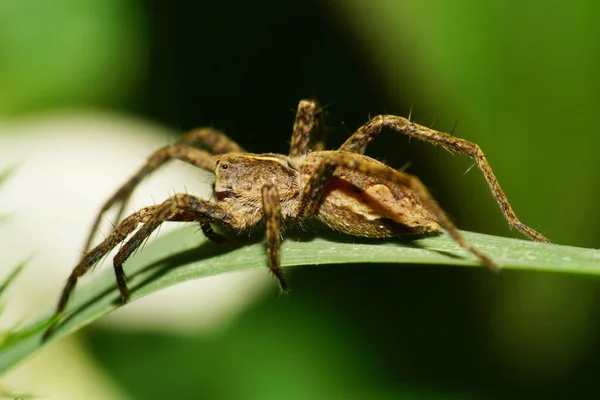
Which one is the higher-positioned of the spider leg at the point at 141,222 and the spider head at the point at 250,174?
the spider head at the point at 250,174

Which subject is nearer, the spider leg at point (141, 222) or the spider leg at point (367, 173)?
the spider leg at point (367, 173)

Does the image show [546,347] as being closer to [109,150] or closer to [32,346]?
[32,346]

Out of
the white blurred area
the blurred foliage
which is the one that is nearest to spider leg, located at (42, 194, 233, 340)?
the white blurred area

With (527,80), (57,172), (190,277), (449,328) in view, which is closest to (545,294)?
(449,328)

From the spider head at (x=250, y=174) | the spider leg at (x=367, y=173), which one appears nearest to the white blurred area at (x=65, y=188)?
the spider head at (x=250, y=174)

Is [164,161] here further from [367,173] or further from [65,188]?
[65,188]

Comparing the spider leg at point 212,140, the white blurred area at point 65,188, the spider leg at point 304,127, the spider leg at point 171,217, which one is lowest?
the white blurred area at point 65,188

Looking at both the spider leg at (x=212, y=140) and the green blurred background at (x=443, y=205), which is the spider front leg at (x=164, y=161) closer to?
the spider leg at (x=212, y=140)
